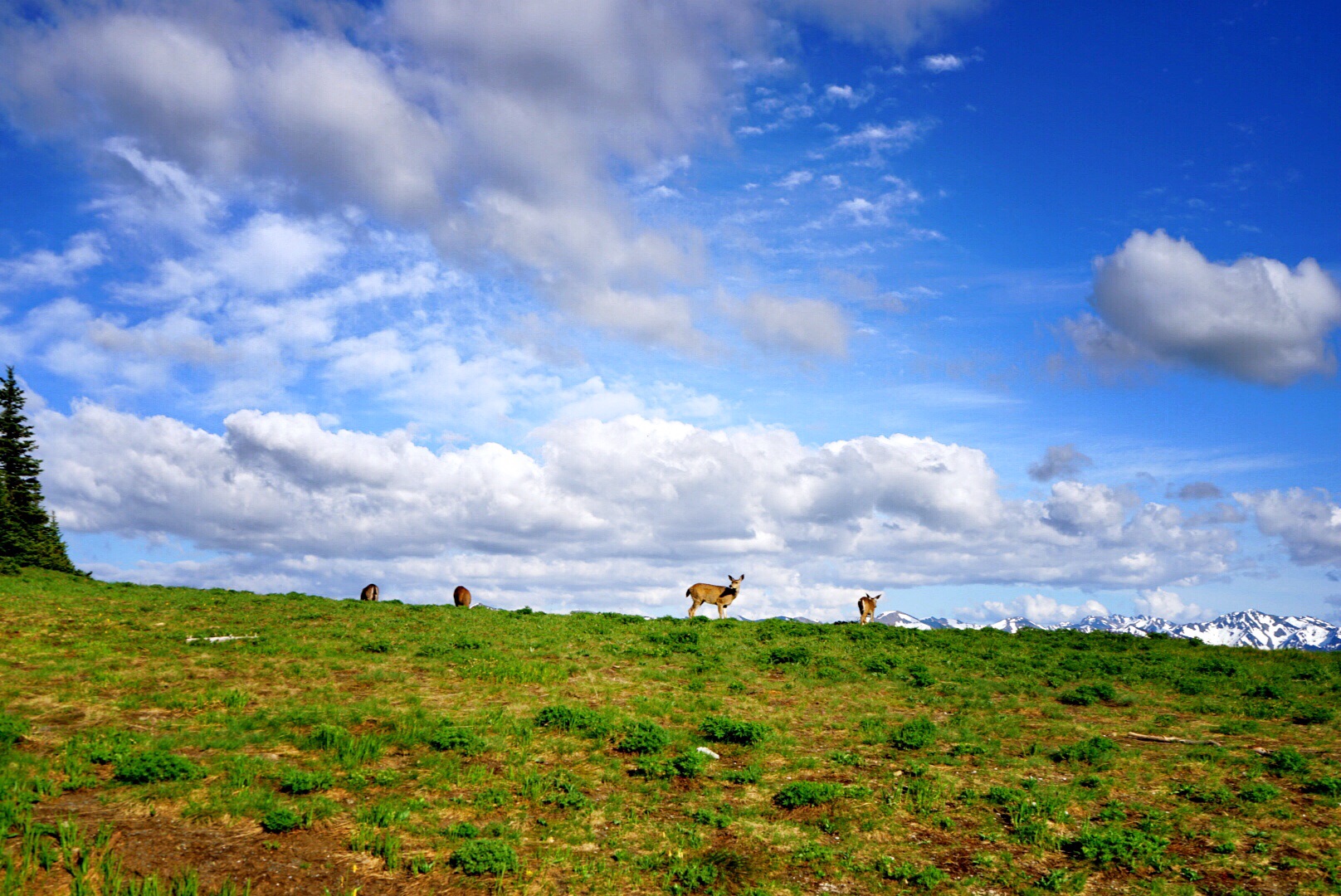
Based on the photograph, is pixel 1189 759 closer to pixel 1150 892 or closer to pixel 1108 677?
pixel 1150 892

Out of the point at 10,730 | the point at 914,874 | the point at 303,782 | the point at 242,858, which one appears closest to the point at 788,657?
the point at 914,874

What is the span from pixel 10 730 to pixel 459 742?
8205 mm

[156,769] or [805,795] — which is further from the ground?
[156,769]

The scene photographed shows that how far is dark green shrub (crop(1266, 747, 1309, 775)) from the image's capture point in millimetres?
15688

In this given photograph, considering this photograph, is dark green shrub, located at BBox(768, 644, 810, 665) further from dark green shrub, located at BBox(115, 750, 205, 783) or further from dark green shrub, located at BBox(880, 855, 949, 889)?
dark green shrub, located at BBox(115, 750, 205, 783)

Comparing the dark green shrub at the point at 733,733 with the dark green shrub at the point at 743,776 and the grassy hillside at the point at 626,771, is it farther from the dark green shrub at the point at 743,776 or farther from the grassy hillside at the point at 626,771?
the dark green shrub at the point at 743,776

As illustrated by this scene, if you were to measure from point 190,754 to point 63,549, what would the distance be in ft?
188

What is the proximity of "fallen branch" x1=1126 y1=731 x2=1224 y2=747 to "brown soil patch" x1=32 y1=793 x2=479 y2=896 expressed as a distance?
16.2 m

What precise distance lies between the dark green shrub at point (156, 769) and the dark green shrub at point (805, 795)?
10510 millimetres

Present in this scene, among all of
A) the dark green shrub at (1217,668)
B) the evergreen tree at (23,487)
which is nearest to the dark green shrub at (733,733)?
the dark green shrub at (1217,668)

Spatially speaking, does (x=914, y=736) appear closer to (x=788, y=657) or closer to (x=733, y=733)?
(x=733, y=733)

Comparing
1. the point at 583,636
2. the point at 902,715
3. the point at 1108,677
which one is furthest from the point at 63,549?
the point at 1108,677

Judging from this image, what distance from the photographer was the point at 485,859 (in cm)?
1152

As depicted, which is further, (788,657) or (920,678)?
(788,657)
